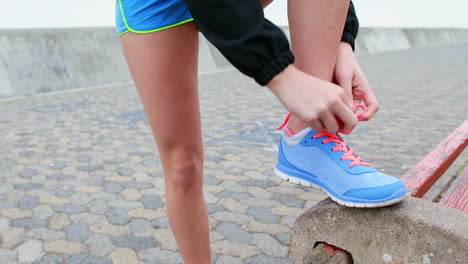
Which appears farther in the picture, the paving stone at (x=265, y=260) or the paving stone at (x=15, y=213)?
the paving stone at (x=15, y=213)

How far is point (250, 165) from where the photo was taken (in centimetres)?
375

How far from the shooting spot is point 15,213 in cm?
289

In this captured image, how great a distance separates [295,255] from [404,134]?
352 centimetres

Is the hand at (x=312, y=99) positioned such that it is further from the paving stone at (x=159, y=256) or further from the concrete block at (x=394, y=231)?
the paving stone at (x=159, y=256)

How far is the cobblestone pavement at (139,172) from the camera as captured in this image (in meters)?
2.46

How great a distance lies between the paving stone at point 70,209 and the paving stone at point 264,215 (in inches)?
45.4

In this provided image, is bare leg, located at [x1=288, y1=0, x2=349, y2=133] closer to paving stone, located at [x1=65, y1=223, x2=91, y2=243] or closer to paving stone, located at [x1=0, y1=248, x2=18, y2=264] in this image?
paving stone, located at [x1=65, y1=223, x2=91, y2=243]

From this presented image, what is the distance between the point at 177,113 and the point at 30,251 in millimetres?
1616

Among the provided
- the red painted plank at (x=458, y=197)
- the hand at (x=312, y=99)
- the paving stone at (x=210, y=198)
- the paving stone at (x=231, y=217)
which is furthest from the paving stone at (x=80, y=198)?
the hand at (x=312, y=99)

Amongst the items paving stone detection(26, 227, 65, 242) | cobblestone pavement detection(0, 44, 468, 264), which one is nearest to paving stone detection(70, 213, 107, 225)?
cobblestone pavement detection(0, 44, 468, 264)

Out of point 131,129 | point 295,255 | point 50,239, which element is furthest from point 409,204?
point 131,129

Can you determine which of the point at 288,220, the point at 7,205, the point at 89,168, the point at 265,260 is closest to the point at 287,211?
the point at 288,220

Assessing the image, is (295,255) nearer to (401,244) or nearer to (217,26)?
(401,244)

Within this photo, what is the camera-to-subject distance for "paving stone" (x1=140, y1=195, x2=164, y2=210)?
296 cm
